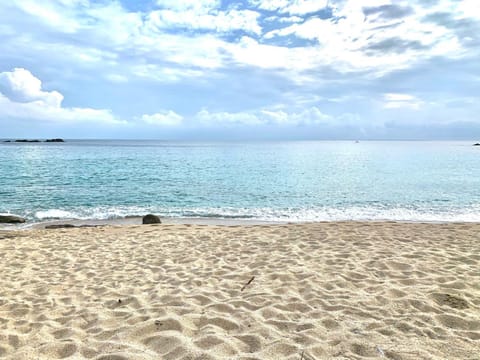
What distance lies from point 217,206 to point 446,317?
1621cm

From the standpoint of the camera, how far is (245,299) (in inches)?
217

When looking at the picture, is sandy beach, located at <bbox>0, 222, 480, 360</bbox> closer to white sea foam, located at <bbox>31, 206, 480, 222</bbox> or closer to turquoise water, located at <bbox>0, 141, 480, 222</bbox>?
white sea foam, located at <bbox>31, 206, 480, 222</bbox>

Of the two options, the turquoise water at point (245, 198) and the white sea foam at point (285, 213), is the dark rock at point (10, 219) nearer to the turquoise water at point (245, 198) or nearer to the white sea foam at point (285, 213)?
the turquoise water at point (245, 198)

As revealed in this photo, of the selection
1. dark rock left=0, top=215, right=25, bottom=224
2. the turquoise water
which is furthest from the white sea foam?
dark rock left=0, top=215, right=25, bottom=224

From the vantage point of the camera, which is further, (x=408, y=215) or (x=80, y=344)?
(x=408, y=215)

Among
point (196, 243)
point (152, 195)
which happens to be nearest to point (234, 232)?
point (196, 243)

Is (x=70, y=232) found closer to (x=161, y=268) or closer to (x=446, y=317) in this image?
(x=161, y=268)

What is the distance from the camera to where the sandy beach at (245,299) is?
13.4ft

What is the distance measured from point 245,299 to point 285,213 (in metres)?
13.1

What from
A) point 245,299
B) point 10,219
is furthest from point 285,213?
point 245,299

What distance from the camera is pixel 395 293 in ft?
18.4

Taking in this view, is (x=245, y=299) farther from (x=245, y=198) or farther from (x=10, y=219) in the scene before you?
(x=245, y=198)

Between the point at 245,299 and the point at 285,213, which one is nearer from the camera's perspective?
the point at 245,299

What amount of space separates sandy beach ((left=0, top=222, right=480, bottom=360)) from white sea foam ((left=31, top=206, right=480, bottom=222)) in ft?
23.6
